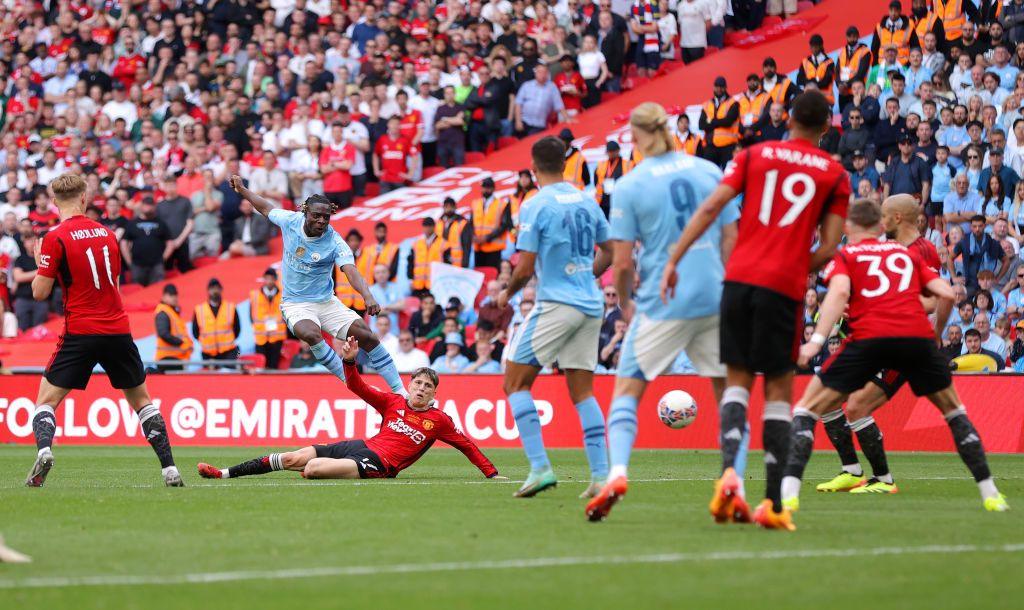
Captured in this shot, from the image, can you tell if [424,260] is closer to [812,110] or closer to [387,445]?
[387,445]

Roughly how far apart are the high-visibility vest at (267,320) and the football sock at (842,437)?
1486cm

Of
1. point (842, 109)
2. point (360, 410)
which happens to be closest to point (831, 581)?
point (360, 410)

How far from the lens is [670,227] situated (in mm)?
9109

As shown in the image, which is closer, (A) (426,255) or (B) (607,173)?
(B) (607,173)

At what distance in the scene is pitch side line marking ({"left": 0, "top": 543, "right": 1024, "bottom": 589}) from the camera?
6.61 meters

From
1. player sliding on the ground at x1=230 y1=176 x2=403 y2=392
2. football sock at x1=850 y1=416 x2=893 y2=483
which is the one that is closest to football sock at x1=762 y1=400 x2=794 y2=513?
football sock at x1=850 y1=416 x2=893 y2=483

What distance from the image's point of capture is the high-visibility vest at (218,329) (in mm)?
25344

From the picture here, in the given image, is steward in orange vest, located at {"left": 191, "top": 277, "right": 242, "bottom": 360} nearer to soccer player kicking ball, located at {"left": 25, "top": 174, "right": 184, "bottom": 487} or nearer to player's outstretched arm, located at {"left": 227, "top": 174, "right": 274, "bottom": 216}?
player's outstretched arm, located at {"left": 227, "top": 174, "right": 274, "bottom": 216}

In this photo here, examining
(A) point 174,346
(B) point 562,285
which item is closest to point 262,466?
(B) point 562,285

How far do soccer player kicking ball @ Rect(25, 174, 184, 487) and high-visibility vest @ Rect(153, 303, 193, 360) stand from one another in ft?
41.5

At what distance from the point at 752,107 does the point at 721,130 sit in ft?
2.40

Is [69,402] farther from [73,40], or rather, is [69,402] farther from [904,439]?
[73,40]

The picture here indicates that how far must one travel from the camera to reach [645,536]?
8203 mm

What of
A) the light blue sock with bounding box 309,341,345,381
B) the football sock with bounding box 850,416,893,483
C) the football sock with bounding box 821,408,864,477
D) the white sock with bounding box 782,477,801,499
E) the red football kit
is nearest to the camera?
the white sock with bounding box 782,477,801,499
